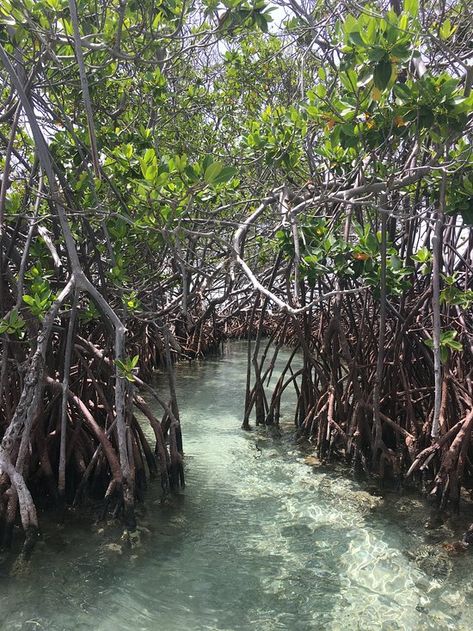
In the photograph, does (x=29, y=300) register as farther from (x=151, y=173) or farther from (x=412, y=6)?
(x=412, y=6)

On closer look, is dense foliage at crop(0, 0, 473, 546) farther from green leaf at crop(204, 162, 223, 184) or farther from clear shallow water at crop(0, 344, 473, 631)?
clear shallow water at crop(0, 344, 473, 631)

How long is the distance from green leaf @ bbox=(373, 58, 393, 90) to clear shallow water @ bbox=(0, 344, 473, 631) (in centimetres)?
236

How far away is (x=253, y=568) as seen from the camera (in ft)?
9.71

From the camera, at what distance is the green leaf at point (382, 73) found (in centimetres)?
235

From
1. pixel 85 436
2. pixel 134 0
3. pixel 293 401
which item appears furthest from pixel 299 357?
pixel 134 0

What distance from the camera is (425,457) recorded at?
3820 millimetres

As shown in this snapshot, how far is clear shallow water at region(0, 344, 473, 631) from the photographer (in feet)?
8.34

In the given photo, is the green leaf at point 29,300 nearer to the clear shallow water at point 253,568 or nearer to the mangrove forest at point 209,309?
the mangrove forest at point 209,309

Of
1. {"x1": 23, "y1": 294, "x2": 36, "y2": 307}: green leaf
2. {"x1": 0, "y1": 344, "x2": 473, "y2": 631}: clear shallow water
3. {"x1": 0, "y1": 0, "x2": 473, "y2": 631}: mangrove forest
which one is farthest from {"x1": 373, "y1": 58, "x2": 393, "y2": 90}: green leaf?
{"x1": 0, "y1": 344, "x2": 473, "y2": 631}: clear shallow water

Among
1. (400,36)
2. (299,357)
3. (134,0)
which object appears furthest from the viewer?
(299,357)

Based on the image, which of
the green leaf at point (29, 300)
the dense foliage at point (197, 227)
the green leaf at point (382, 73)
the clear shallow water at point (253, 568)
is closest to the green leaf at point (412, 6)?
the dense foliage at point (197, 227)

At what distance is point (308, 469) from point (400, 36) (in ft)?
10.4

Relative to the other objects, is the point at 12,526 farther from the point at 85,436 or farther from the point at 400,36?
the point at 400,36

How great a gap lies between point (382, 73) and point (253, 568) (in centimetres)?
248
